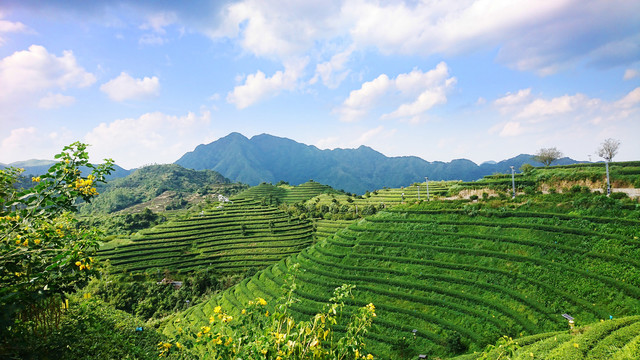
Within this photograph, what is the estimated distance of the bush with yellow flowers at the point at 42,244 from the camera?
9.88 feet

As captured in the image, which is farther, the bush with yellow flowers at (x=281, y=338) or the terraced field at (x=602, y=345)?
the terraced field at (x=602, y=345)

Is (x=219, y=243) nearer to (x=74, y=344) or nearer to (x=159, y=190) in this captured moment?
(x=74, y=344)

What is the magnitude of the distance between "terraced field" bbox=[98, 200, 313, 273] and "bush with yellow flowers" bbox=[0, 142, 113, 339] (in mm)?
41576

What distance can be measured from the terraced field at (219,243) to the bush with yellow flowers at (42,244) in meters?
41.6

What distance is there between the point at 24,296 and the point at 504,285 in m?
22.7

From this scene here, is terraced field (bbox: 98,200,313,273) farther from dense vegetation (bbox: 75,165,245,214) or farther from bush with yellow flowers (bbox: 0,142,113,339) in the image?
dense vegetation (bbox: 75,165,245,214)

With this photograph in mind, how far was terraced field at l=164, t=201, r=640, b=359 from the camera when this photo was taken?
16.1 meters

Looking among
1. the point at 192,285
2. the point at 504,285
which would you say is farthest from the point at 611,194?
the point at 192,285

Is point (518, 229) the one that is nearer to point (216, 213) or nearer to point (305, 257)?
point (305, 257)

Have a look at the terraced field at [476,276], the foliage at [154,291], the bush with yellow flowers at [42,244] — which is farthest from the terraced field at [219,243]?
the bush with yellow flowers at [42,244]

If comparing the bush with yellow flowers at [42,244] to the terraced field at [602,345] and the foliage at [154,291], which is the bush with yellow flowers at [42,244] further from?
the foliage at [154,291]

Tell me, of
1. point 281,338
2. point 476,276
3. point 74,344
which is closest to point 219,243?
point 476,276

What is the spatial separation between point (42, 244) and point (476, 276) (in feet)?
74.9

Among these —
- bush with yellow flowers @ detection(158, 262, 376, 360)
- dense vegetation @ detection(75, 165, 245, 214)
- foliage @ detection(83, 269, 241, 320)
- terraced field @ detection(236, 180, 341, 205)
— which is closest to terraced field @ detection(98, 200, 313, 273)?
foliage @ detection(83, 269, 241, 320)
